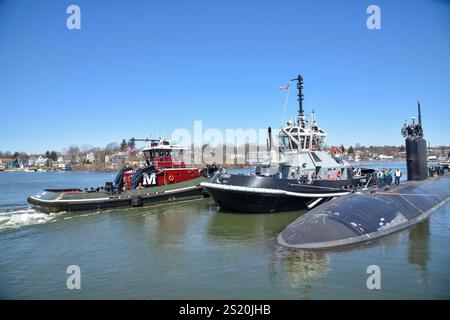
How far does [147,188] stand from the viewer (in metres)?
31.2

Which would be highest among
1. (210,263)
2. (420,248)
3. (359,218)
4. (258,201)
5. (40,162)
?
(40,162)

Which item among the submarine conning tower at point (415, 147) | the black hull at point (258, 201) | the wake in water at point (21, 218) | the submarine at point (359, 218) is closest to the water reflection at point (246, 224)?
the black hull at point (258, 201)

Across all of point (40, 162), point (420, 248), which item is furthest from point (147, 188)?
point (40, 162)

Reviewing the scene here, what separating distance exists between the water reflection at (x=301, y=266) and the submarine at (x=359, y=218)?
57 centimetres

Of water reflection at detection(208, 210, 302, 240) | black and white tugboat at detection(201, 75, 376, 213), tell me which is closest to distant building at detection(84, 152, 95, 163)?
black and white tugboat at detection(201, 75, 376, 213)

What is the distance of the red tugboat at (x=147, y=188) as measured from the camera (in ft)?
89.8

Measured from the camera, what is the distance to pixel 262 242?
1631 cm

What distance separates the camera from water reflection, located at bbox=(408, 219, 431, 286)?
39.8 ft

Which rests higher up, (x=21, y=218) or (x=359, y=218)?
(x=359, y=218)

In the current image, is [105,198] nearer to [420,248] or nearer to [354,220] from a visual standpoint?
[354,220]

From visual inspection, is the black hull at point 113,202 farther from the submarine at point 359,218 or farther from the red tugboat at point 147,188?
the submarine at point 359,218

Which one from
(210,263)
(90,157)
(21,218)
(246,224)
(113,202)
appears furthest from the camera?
(90,157)

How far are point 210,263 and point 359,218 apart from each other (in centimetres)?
657

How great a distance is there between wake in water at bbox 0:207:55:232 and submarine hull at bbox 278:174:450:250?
15.9 metres
